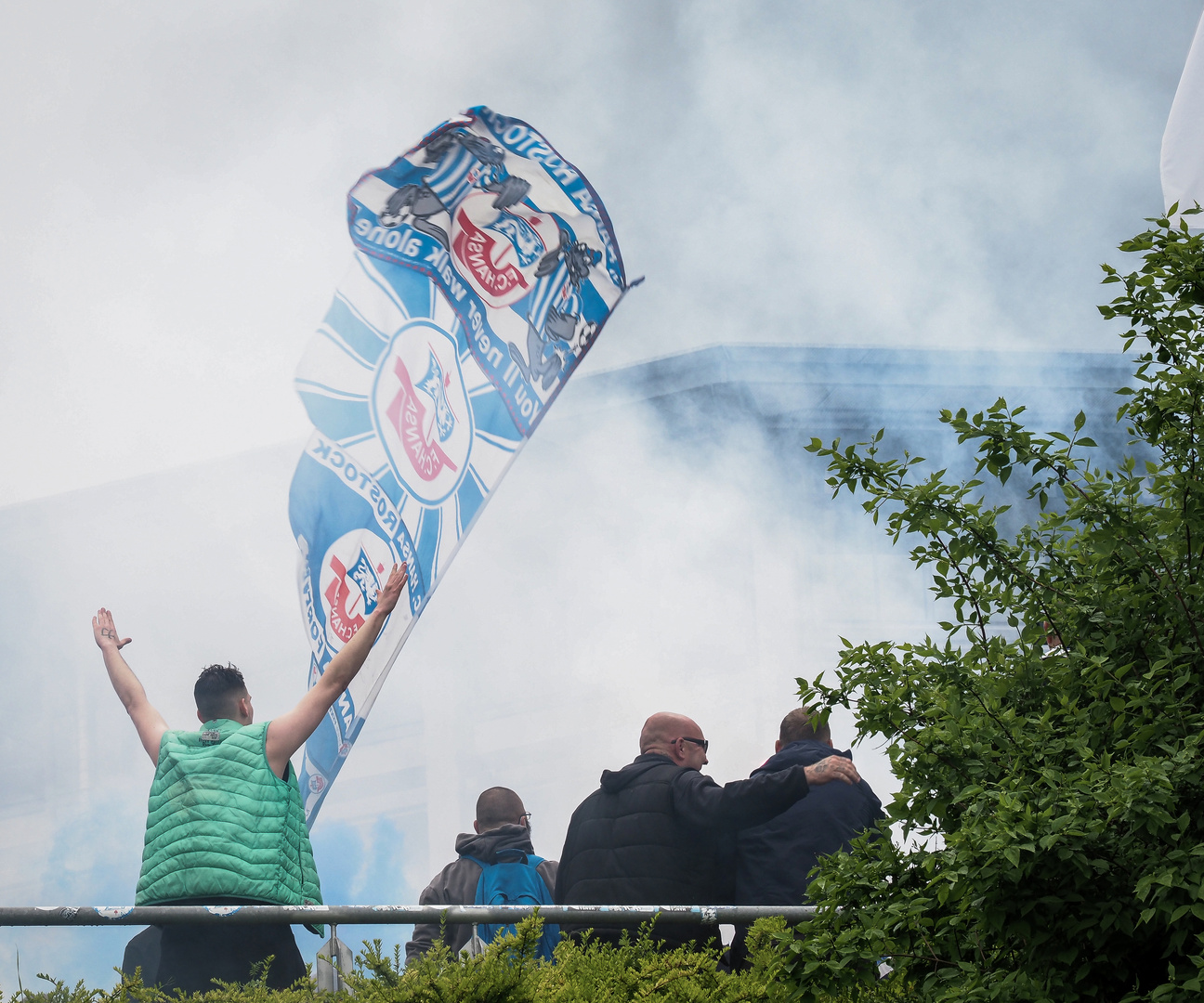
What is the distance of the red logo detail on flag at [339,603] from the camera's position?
156 inches

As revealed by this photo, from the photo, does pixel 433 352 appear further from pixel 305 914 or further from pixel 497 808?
pixel 305 914

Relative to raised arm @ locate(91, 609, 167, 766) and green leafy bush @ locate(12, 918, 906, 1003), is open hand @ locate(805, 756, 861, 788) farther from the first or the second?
raised arm @ locate(91, 609, 167, 766)

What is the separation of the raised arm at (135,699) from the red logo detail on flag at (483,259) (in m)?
1.90

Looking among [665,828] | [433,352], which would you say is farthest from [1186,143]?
[665,828]

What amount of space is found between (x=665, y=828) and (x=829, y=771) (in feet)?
1.34

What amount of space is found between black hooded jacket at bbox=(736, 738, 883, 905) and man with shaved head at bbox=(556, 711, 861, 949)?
0.12 feet

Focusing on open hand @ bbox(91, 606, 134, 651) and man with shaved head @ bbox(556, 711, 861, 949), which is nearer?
man with shaved head @ bbox(556, 711, 861, 949)

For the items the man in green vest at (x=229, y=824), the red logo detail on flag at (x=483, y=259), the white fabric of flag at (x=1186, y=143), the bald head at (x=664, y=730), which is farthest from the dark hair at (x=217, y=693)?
the white fabric of flag at (x=1186, y=143)

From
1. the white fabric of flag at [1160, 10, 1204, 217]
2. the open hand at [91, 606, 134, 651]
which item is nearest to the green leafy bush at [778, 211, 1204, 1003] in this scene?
the open hand at [91, 606, 134, 651]

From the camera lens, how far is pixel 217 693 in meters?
2.58

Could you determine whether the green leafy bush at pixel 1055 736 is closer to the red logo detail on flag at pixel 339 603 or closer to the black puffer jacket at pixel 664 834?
the black puffer jacket at pixel 664 834

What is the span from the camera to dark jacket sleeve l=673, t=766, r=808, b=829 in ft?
8.73

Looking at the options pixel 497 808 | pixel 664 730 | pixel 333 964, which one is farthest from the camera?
pixel 497 808

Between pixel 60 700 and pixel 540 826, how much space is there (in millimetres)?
3130
